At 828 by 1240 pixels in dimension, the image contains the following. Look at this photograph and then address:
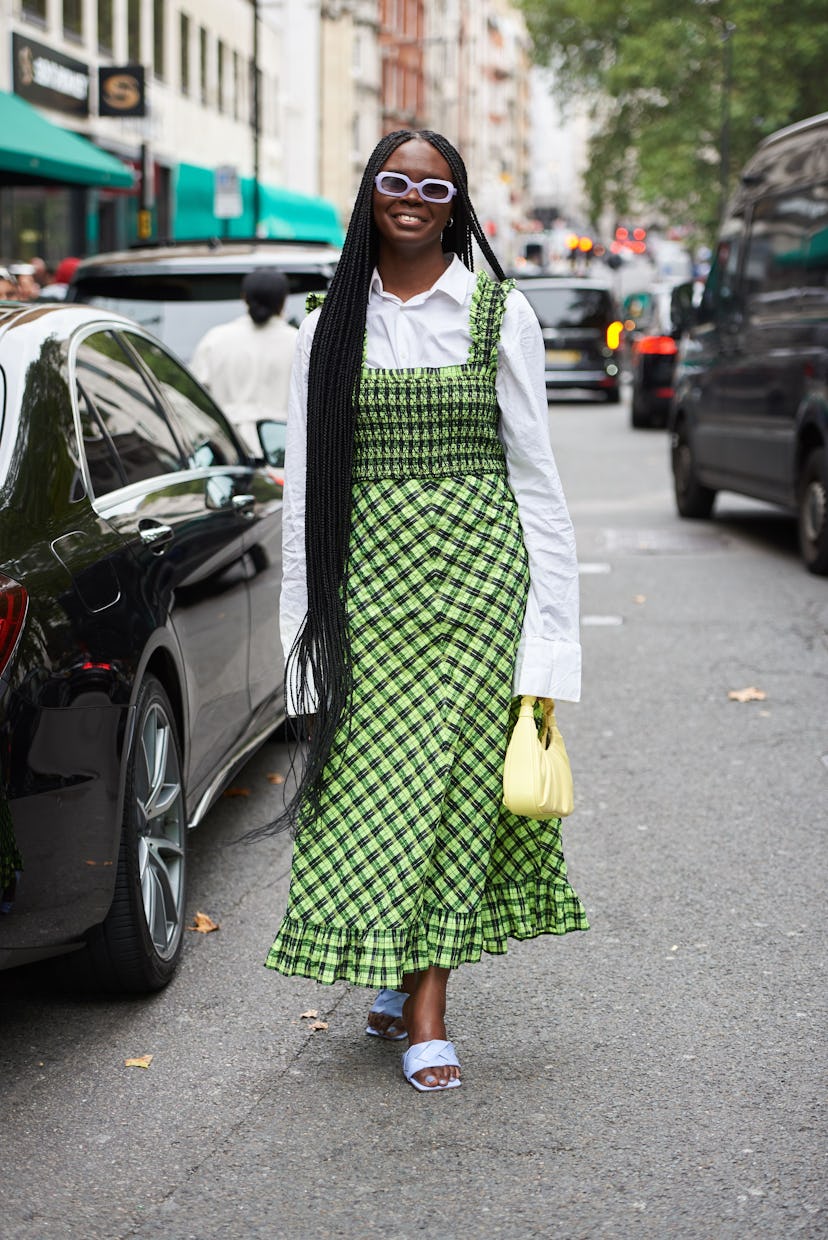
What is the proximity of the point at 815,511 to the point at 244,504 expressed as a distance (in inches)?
236

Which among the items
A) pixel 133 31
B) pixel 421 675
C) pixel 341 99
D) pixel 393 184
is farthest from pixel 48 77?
pixel 341 99

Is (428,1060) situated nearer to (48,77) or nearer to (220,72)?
(48,77)

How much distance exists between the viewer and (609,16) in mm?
50656

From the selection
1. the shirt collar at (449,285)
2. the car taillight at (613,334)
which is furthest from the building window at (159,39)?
the shirt collar at (449,285)

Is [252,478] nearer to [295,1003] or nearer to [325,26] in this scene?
[295,1003]

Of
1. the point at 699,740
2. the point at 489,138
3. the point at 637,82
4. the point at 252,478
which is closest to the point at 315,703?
the point at 252,478

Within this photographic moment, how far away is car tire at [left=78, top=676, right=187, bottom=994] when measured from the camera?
409 cm

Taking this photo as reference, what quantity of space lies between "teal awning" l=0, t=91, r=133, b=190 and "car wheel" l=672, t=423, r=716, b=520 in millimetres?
6047

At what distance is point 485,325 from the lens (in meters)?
3.67

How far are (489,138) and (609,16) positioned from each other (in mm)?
66402

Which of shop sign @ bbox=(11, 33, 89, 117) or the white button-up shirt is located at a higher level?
shop sign @ bbox=(11, 33, 89, 117)

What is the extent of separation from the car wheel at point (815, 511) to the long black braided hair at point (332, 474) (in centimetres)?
736

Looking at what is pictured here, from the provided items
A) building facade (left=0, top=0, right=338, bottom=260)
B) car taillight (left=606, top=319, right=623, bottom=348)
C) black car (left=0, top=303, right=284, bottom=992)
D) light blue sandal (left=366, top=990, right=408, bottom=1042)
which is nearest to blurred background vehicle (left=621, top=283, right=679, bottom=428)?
car taillight (left=606, top=319, right=623, bottom=348)

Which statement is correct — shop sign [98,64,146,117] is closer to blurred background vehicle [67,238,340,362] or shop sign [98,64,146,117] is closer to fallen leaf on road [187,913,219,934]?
blurred background vehicle [67,238,340,362]
